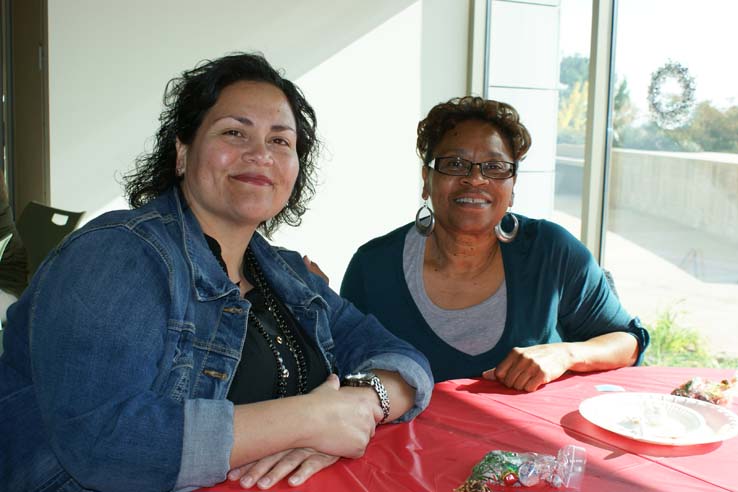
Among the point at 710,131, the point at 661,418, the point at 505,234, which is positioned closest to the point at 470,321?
the point at 505,234

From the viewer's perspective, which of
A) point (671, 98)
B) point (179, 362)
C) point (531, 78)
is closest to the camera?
point (179, 362)

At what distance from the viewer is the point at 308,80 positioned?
4.88 meters

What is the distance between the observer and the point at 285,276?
163 centimetres

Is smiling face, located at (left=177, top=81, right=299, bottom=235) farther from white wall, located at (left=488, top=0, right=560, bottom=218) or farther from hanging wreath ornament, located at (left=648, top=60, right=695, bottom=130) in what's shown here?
white wall, located at (left=488, top=0, right=560, bottom=218)

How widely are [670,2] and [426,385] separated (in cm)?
280

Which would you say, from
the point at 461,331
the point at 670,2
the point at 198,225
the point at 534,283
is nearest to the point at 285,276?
the point at 198,225

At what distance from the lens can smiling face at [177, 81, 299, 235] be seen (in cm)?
148

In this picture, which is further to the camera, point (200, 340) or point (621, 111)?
point (621, 111)

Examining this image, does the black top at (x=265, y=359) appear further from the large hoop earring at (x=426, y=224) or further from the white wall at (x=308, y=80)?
the white wall at (x=308, y=80)

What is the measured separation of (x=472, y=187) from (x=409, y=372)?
80 cm

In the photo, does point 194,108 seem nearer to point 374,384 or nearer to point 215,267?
point 215,267

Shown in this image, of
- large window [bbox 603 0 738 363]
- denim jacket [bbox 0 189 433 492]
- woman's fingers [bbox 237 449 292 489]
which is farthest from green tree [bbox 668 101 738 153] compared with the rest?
woman's fingers [bbox 237 449 292 489]

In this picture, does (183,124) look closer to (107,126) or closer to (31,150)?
(107,126)

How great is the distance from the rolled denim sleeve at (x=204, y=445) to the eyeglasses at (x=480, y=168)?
1231 mm
